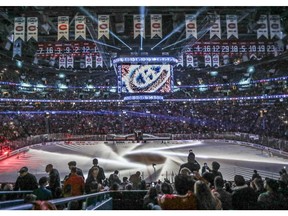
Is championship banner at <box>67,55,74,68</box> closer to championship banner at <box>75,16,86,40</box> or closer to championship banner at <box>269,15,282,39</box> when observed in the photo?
championship banner at <box>75,16,86,40</box>

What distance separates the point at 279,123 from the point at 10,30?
20.6 m

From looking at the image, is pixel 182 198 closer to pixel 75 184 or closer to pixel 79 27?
pixel 75 184

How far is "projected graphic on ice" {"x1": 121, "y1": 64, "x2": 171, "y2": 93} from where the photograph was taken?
20688 millimetres

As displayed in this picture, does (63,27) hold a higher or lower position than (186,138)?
higher

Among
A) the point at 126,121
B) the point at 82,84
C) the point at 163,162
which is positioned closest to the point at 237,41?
the point at 163,162

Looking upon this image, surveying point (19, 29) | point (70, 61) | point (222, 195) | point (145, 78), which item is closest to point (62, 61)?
point (70, 61)

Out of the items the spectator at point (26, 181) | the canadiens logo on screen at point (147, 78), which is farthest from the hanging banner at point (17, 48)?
the spectator at point (26, 181)

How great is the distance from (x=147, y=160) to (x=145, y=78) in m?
6.39

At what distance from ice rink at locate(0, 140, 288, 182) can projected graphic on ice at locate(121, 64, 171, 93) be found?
3.98 meters

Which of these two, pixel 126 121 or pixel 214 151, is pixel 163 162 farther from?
pixel 126 121

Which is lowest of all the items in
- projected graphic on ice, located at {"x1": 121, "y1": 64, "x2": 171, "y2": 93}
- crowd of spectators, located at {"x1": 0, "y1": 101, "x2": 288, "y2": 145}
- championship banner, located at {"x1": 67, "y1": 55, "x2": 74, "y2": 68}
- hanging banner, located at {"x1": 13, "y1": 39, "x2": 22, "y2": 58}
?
crowd of spectators, located at {"x1": 0, "y1": 101, "x2": 288, "y2": 145}

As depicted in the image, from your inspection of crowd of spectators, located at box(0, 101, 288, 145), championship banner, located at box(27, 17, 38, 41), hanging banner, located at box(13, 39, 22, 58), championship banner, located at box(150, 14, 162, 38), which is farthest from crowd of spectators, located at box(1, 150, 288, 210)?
hanging banner, located at box(13, 39, 22, 58)

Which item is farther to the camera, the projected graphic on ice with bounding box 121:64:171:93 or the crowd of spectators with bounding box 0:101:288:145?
the crowd of spectators with bounding box 0:101:288:145

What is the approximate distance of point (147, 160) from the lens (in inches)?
648
